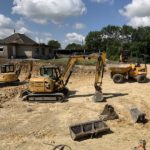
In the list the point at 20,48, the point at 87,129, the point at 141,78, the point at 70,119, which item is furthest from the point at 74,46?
the point at 87,129

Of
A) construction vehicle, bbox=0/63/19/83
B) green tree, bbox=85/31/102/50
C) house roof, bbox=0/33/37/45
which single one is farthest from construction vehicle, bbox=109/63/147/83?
green tree, bbox=85/31/102/50

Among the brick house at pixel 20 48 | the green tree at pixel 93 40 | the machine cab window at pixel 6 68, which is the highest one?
the green tree at pixel 93 40

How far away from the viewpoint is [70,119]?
46.2 feet

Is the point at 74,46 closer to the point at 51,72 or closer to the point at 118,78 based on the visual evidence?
the point at 118,78

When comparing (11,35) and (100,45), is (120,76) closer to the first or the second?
(11,35)

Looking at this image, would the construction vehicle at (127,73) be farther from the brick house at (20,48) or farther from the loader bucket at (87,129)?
the brick house at (20,48)

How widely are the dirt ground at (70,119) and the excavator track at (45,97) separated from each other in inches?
17.2

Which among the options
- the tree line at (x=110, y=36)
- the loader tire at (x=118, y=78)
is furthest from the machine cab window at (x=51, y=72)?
the tree line at (x=110, y=36)

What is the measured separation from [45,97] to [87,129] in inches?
242

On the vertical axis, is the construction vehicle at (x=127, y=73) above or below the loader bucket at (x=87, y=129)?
above

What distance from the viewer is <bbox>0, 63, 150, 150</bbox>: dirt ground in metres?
11.1

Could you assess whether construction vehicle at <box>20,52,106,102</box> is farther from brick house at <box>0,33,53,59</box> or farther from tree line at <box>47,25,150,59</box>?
tree line at <box>47,25,150,59</box>

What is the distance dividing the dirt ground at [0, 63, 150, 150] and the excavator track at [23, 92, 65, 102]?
17.2 inches

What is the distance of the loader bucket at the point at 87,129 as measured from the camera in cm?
1147
